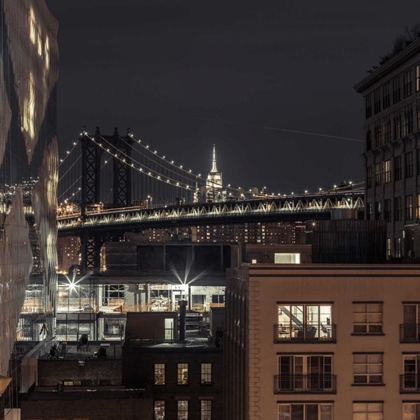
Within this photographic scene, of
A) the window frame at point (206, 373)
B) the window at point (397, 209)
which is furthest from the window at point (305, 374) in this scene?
the window at point (397, 209)

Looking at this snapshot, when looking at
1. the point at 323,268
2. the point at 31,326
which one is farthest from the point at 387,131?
the point at 323,268

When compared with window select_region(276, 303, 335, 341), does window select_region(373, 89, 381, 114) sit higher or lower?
higher

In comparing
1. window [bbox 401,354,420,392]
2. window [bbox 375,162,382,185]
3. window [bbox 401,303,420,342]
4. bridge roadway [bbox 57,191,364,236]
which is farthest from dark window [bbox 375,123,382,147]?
bridge roadway [bbox 57,191,364,236]

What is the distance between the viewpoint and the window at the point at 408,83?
233 ft

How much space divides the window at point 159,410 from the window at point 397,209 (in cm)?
2461

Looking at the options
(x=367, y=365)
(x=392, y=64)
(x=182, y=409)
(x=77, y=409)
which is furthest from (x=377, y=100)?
(x=367, y=365)

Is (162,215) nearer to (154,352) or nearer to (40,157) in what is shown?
(40,157)

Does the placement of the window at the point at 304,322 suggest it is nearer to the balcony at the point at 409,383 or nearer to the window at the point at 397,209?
the balcony at the point at 409,383

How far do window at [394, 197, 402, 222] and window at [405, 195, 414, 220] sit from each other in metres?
1.20

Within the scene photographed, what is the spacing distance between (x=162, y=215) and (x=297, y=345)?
123 meters

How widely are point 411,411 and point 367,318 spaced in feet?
9.50

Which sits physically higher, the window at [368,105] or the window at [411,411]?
the window at [368,105]

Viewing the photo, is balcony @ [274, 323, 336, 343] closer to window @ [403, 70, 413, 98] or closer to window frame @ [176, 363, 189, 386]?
window frame @ [176, 363, 189, 386]

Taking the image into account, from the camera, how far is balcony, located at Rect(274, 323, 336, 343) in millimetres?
32969
